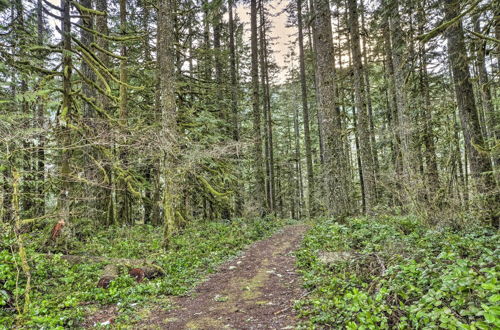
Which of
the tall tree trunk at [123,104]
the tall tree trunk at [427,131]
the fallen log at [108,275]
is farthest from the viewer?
the tall tree trunk at [123,104]

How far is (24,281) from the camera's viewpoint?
199 inches

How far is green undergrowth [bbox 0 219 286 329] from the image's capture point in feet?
13.6

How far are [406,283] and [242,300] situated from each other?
2610 mm

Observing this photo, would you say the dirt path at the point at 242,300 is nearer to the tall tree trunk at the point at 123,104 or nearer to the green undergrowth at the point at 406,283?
the green undergrowth at the point at 406,283

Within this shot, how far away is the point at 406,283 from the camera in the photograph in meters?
3.22

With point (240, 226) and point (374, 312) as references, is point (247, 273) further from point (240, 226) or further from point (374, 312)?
point (240, 226)

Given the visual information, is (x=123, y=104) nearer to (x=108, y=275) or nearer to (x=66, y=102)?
(x=66, y=102)

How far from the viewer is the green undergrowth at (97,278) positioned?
414 cm

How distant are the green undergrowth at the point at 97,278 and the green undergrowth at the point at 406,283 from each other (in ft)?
8.10

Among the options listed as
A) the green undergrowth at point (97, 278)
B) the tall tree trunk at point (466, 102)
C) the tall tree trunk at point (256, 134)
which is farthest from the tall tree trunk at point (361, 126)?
the green undergrowth at point (97, 278)

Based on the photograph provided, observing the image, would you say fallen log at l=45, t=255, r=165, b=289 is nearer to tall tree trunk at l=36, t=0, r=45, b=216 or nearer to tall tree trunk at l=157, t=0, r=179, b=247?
tall tree trunk at l=157, t=0, r=179, b=247

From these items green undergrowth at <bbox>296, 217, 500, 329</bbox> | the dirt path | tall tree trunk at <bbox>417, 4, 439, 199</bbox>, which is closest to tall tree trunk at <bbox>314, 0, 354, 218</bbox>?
green undergrowth at <bbox>296, 217, 500, 329</bbox>

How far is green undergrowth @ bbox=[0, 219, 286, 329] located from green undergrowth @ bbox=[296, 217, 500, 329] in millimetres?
2469

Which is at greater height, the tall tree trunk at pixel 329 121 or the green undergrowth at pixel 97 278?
the tall tree trunk at pixel 329 121
